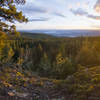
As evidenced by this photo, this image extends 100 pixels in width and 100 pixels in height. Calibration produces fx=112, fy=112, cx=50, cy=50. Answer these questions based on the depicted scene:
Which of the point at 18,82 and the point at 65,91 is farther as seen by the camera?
the point at 18,82

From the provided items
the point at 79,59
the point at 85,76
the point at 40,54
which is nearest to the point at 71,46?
the point at 40,54

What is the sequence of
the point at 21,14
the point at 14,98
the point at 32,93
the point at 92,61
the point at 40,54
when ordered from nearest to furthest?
the point at 14,98
the point at 32,93
the point at 21,14
the point at 92,61
the point at 40,54

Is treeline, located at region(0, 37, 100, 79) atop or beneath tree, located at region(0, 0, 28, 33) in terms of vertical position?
beneath

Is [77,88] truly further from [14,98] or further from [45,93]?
[14,98]

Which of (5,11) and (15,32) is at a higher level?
(5,11)

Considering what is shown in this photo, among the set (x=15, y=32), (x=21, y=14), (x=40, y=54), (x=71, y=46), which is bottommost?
(x=40, y=54)

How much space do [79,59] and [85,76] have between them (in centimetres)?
2891

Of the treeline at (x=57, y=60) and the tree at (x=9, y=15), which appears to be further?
the treeline at (x=57, y=60)

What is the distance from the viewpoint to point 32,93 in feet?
17.1

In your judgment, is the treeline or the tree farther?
the treeline

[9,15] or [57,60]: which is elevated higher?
[9,15]

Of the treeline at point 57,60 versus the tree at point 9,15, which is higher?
the tree at point 9,15

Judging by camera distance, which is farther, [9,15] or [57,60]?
[57,60]

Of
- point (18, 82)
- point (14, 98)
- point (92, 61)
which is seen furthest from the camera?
point (92, 61)
